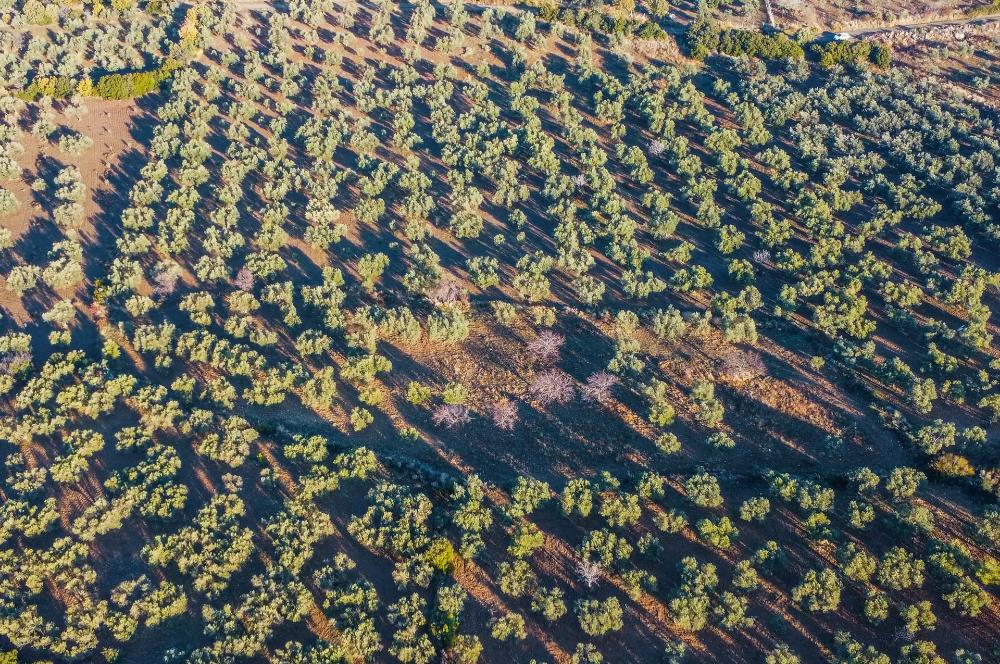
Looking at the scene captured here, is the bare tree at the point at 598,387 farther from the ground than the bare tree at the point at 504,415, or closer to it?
farther from the ground

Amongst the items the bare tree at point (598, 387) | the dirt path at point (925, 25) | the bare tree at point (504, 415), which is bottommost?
the bare tree at point (504, 415)

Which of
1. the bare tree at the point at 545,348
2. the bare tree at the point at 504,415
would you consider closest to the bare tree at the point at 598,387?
the bare tree at the point at 545,348

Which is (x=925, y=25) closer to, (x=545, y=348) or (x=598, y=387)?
(x=545, y=348)

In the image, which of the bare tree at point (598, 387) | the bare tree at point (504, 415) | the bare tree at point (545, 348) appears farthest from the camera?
the bare tree at point (545, 348)

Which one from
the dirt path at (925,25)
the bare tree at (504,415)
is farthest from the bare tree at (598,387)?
the dirt path at (925,25)

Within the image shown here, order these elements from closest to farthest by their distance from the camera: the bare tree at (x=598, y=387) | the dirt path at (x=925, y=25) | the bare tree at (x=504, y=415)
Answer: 1. the bare tree at (x=504, y=415)
2. the bare tree at (x=598, y=387)
3. the dirt path at (x=925, y=25)

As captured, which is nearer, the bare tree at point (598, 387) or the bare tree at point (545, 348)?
the bare tree at point (598, 387)

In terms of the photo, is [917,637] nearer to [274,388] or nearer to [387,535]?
[387,535]

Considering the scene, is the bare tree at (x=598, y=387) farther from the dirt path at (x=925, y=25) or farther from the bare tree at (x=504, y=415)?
the dirt path at (x=925, y=25)

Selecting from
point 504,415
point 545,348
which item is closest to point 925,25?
point 545,348

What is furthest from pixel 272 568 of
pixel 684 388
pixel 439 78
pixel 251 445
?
pixel 439 78

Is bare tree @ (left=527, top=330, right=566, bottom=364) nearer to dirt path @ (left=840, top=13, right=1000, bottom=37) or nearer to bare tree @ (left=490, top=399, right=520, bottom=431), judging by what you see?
bare tree @ (left=490, top=399, right=520, bottom=431)
